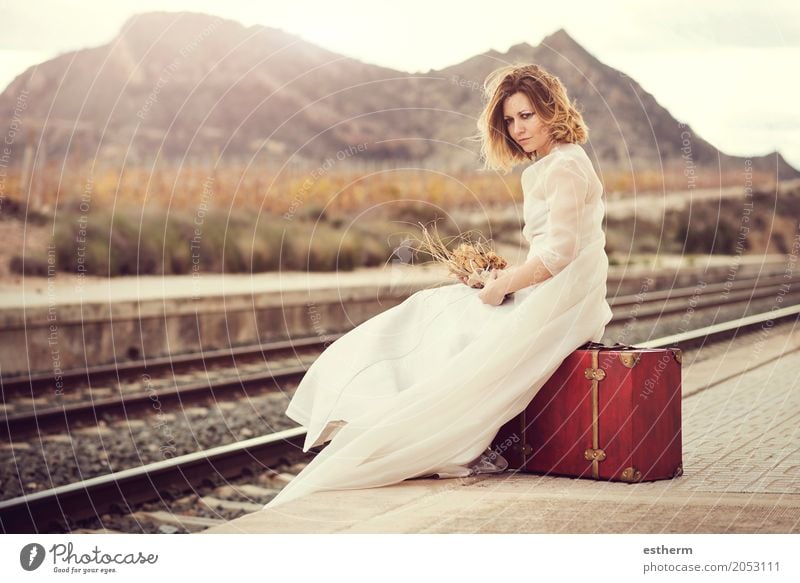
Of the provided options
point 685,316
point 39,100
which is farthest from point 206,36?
point 685,316

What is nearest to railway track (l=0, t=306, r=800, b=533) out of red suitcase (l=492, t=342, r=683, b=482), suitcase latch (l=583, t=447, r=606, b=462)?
red suitcase (l=492, t=342, r=683, b=482)

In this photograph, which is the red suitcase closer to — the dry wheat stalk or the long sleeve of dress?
the long sleeve of dress

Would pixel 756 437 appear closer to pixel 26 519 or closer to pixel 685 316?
pixel 26 519

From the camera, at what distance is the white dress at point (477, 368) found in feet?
10.6

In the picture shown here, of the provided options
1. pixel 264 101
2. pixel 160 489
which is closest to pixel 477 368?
pixel 160 489


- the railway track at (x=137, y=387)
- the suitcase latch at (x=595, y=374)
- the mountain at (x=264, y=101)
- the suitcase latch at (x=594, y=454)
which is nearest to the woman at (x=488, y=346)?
the suitcase latch at (x=595, y=374)

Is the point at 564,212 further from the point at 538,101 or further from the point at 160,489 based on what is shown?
the point at 160,489

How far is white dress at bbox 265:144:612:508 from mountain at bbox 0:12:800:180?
9.58 meters

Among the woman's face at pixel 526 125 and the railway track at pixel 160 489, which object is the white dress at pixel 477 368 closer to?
the woman's face at pixel 526 125

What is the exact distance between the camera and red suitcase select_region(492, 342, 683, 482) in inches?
123

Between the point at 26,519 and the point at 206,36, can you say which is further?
the point at 206,36

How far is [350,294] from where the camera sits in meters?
10.1

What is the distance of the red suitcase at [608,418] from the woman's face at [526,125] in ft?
2.28

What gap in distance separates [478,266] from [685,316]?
7214 millimetres
